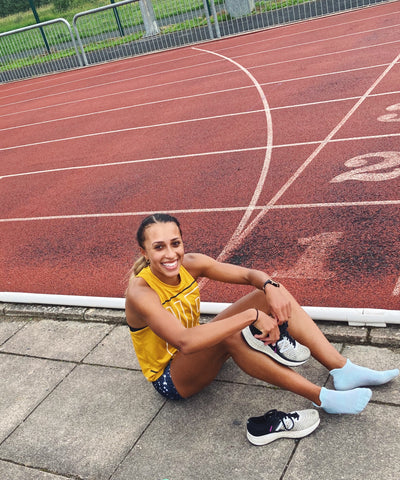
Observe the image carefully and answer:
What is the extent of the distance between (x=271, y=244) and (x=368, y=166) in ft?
6.16

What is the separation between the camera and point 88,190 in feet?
24.6

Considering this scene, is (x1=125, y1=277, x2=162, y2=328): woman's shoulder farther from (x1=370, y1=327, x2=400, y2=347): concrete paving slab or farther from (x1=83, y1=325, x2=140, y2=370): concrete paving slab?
(x1=370, y1=327, x2=400, y2=347): concrete paving slab

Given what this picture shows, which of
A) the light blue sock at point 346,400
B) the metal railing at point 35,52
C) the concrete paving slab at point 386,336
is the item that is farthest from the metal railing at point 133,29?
the light blue sock at point 346,400

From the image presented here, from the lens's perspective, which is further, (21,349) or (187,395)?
(21,349)

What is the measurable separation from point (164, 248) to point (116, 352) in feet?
4.06

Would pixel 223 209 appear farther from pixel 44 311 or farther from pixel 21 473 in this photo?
pixel 21 473

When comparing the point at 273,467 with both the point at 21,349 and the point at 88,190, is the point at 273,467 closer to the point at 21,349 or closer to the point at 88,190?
the point at 21,349

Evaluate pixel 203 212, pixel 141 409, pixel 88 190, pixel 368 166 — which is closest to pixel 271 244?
pixel 203 212

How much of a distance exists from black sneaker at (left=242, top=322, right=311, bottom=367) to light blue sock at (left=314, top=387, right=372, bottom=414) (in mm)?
261

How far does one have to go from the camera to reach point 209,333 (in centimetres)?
274

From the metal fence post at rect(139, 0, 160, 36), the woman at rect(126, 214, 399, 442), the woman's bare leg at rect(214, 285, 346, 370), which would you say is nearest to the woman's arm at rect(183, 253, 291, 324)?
the woman at rect(126, 214, 399, 442)

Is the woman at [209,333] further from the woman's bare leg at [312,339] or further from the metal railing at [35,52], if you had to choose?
the metal railing at [35,52]

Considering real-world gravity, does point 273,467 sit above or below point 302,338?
below

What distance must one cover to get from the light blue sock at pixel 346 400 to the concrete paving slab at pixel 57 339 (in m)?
1.89
